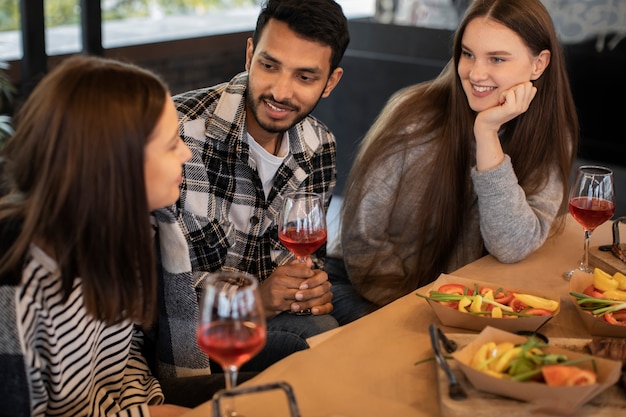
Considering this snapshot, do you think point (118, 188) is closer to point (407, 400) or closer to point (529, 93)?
point (407, 400)

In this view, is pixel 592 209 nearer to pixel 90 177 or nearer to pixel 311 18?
pixel 311 18

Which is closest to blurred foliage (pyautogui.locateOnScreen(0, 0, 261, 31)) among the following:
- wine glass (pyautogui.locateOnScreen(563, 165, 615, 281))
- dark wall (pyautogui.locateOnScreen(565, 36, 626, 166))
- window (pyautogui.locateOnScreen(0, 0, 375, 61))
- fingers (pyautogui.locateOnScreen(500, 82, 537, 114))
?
window (pyautogui.locateOnScreen(0, 0, 375, 61))

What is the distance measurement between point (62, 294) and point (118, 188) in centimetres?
24

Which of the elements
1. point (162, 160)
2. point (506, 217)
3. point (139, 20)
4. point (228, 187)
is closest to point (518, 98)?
point (506, 217)

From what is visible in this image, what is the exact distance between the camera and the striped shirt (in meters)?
1.43

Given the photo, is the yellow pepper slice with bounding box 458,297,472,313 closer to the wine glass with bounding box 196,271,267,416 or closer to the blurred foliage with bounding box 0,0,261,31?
the wine glass with bounding box 196,271,267,416

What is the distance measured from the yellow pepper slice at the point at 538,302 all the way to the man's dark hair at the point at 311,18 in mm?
940

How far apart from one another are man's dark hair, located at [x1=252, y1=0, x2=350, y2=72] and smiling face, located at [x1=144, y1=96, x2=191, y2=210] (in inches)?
32.7

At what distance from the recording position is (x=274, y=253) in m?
2.41

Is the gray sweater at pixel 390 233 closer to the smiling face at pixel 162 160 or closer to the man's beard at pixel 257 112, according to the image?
the man's beard at pixel 257 112

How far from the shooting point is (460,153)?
2471 millimetres

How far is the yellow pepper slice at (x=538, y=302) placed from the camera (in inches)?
66.7

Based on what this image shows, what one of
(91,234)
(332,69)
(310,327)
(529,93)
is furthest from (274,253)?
(91,234)

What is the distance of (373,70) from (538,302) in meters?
3.74
